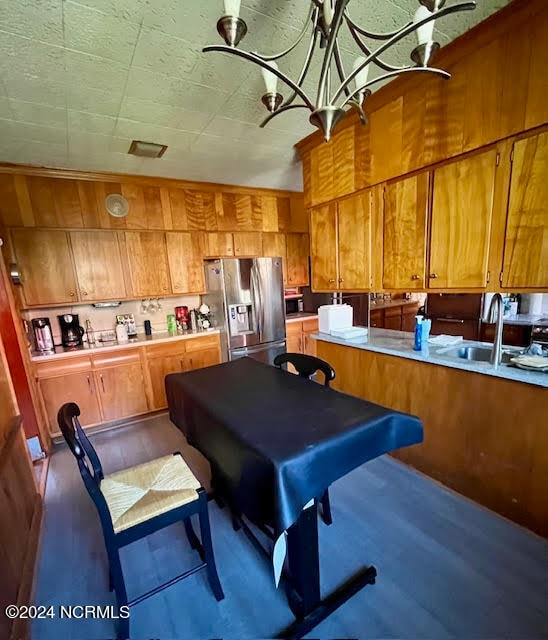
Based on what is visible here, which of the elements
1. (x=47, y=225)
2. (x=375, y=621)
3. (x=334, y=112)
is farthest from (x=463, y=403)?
(x=47, y=225)

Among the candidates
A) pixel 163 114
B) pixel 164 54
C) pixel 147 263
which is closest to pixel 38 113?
pixel 163 114

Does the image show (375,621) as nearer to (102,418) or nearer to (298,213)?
(102,418)

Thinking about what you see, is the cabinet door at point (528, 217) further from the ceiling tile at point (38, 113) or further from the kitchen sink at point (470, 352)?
the ceiling tile at point (38, 113)

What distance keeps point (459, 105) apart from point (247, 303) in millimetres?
2613

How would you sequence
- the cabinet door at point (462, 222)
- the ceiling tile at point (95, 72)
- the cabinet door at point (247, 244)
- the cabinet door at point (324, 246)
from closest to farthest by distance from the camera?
the ceiling tile at point (95, 72) < the cabinet door at point (462, 222) < the cabinet door at point (324, 246) < the cabinet door at point (247, 244)

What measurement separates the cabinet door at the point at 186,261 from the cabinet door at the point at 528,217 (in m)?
3.12

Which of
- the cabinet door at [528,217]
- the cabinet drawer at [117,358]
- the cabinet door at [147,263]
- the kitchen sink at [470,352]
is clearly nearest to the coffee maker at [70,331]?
the cabinet drawer at [117,358]

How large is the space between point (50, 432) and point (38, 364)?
676mm

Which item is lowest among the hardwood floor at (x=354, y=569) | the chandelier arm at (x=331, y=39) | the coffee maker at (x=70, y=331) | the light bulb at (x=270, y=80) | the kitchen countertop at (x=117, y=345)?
the hardwood floor at (x=354, y=569)

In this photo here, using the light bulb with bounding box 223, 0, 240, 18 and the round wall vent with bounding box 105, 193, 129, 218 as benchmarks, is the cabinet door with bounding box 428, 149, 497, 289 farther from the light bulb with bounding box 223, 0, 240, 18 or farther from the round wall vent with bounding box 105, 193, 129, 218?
the round wall vent with bounding box 105, 193, 129, 218

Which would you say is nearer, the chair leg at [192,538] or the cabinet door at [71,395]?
the chair leg at [192,538]

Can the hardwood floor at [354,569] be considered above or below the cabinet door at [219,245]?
below

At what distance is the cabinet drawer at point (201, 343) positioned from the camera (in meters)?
3.50

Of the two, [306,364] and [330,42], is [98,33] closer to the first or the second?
[330,42]
